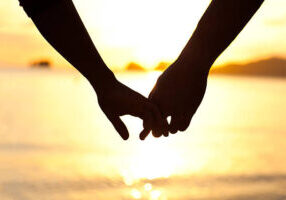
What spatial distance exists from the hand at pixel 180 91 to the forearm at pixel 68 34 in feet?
1.76

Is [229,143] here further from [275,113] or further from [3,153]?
[275,113]

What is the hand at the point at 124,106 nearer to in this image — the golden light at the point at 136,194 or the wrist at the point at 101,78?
the wrist at the point at 101,78

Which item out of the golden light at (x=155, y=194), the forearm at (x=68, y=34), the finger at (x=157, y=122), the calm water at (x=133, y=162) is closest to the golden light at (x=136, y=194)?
the calm water at (x=133, y=162)

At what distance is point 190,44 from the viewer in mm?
3746

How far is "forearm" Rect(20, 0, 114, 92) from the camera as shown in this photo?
11.5ft

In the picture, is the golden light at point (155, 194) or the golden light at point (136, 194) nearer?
the golden light at point (136, 194)

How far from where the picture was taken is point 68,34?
357cm

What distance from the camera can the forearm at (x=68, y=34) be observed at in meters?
3.51

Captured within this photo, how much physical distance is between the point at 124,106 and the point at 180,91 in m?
0.42

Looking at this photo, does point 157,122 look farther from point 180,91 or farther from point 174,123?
point 180,91

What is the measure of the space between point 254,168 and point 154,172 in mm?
6096

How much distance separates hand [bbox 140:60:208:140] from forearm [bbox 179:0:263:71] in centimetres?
17

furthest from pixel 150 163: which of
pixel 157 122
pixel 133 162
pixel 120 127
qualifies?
pixel 120 127

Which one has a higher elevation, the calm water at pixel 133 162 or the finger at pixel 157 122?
the calm water at pixel 133 162
